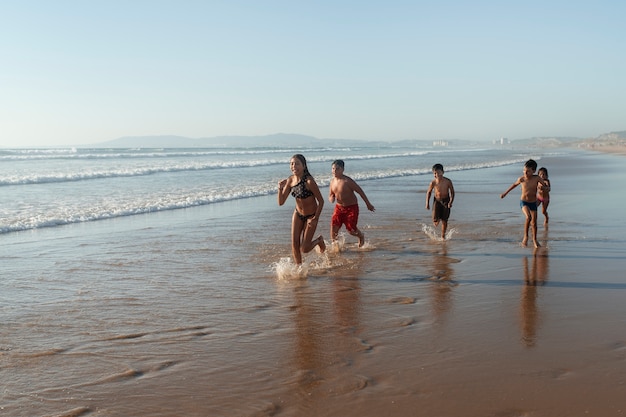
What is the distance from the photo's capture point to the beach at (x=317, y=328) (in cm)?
388

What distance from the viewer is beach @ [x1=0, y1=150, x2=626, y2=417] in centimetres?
388

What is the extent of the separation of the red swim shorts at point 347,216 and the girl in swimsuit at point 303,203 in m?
1.71

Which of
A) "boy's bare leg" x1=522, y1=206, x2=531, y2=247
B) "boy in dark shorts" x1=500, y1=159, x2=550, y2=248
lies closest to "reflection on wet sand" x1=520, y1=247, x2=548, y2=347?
"boy's bare leg" x1=522, y1=206, x2=531, y2=247

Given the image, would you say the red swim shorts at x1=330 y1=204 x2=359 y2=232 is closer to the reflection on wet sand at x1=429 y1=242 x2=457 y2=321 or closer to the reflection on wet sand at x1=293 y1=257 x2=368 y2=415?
the reflection on wet sand at x1=429 y1=242 x2=457 y2=321

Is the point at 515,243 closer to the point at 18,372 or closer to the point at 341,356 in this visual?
the point at 341,356

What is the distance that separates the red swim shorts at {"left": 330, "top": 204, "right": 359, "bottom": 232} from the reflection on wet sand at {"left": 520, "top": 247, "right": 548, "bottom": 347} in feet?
8.91

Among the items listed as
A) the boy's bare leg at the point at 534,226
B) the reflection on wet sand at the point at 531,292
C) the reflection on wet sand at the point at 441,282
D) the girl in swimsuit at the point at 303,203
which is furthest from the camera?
the boy's bare leg at the point at 534,226

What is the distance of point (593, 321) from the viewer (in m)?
5.45

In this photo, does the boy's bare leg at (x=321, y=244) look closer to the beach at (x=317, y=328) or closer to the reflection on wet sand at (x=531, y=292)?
the beach at (x=317, y=328)

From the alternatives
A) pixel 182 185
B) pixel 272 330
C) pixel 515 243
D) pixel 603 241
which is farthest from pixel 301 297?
pixel 182 185

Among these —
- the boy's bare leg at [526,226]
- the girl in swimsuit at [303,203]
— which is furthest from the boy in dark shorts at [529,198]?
the girl in swimsuit at [303,203]

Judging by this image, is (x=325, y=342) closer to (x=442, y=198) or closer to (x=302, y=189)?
(x=302, y=189)

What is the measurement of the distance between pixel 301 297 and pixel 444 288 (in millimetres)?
1660

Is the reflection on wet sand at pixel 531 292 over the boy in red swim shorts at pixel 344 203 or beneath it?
beneath
